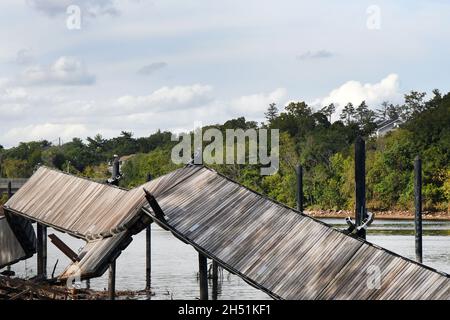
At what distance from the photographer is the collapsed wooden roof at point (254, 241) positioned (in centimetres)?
3020

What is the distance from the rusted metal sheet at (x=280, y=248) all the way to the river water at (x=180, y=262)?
16952 millimetres

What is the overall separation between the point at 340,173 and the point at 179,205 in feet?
332

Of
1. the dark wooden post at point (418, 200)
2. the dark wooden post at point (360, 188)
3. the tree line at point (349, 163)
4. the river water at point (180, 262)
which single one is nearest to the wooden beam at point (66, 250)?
the dark wooden post at point (360, 188)

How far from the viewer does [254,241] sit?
33.2m

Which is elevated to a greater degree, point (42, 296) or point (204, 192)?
point (204, 192)

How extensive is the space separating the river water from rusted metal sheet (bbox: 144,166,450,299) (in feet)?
55.6

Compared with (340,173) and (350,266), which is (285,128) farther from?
(350,266)

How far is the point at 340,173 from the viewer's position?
13575 cm

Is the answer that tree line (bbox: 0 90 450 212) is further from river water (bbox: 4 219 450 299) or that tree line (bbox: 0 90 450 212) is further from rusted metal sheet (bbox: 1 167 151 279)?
rusted metal sheet (bbox: 1 167 151 279)

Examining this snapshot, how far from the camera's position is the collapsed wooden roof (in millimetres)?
30203

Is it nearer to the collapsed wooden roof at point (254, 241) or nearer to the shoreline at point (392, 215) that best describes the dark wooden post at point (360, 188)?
the collapsed wooden roof at point (254, 241)

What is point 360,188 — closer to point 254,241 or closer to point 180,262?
point 254,241
